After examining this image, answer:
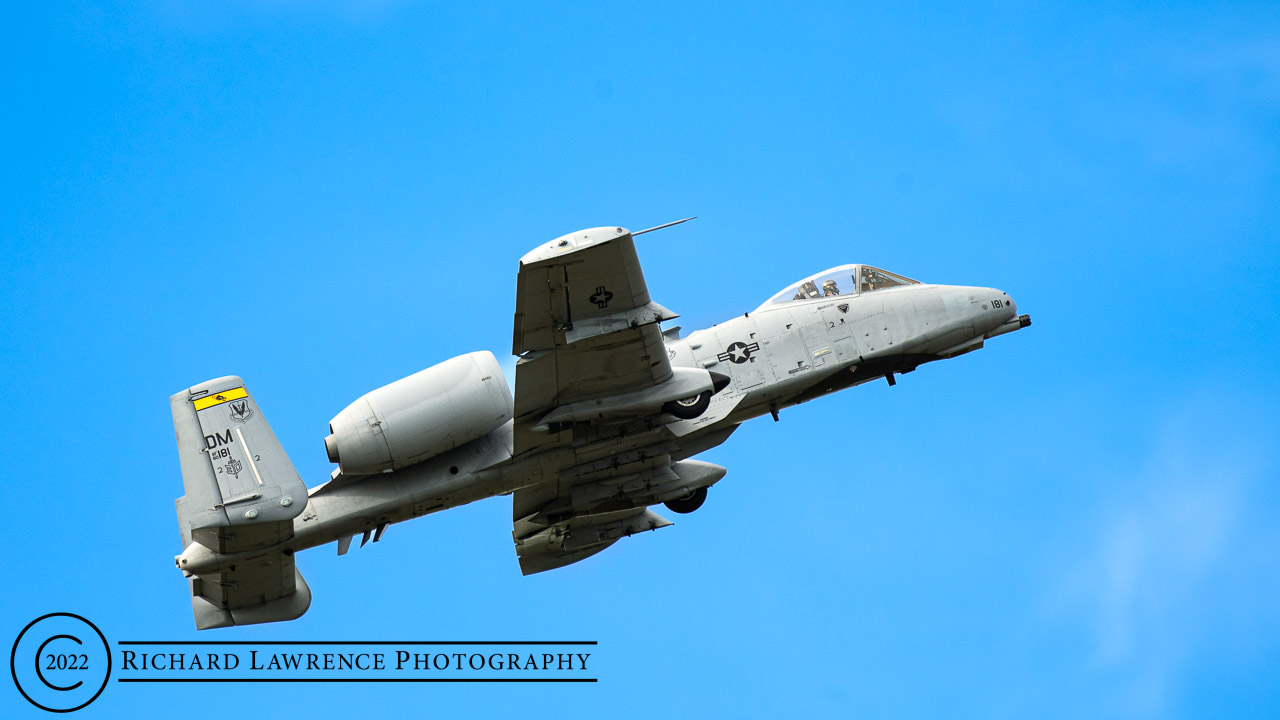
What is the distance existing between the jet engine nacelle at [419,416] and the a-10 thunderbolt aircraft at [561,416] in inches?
1.0

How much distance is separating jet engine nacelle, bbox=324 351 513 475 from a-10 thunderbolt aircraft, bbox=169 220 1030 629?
1.0 inches

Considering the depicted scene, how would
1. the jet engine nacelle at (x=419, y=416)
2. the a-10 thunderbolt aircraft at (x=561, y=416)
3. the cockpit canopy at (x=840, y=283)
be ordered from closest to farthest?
the a-10 thunderbolt aircraft at (x=561, y=416), the jet engine nacelle at (x=419, y=416), the cockpit canopy at (x=840, y=283)

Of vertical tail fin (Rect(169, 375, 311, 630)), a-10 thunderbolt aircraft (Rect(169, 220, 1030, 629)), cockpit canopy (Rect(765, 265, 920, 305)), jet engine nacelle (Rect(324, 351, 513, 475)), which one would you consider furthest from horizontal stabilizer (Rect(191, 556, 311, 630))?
cockpit canopy (Rect(765, 265, 920, 305))

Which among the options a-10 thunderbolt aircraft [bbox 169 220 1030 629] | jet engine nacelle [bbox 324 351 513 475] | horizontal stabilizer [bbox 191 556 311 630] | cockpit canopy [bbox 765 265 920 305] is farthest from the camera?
cockpit canopy [bbox 765 265 920 305]

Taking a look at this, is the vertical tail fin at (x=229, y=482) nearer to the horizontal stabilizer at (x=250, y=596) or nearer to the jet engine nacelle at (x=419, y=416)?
the horizontal stabilizer at (x=250, y=596)

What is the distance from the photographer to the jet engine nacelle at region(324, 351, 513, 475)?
843 inches

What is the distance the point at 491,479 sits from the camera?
23031 millimetres

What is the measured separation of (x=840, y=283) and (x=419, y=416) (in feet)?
27.0

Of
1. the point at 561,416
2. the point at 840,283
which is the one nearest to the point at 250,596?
the point at 561,416

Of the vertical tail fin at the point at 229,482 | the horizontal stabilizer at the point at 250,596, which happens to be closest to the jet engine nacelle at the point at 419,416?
the vertical tail fin at the point at 229,482

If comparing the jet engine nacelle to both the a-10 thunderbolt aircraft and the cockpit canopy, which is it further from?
the cockpit canopy

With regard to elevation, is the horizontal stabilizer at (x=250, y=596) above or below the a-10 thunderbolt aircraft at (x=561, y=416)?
below

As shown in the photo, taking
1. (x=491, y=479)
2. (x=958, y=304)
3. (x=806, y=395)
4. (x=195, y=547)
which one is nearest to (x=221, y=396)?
(x=195, y=547)

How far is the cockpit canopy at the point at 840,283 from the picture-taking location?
24.4m
